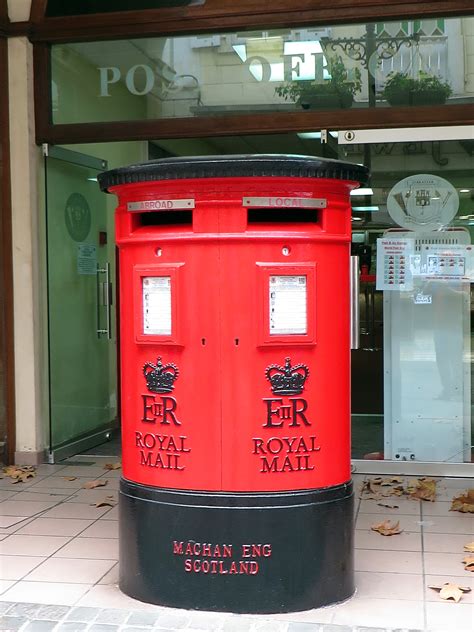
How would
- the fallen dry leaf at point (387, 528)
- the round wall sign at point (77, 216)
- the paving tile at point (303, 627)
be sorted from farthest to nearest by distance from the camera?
the round wall sign at point (77, 216), the fallen dry leaf at point (387, 528), the paving tile at point (303, 627)

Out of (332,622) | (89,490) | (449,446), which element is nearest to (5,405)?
(89,490)

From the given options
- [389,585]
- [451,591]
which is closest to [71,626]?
[389,585]

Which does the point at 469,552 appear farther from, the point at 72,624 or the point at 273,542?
the point at 72,624

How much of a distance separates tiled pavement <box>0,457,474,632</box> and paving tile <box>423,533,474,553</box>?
0.5 inches

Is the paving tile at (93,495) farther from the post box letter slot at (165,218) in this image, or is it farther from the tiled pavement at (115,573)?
the post box letter slot at (165,218)

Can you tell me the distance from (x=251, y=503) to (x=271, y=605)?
50 cm

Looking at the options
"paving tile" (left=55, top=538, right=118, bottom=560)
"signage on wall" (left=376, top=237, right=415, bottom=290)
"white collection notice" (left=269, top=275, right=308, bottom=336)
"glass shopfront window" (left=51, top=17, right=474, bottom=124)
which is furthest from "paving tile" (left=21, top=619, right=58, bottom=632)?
"glass shopfront window" (left=51, top=17, right=474, bottom=124)

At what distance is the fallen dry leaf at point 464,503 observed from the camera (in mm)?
6148

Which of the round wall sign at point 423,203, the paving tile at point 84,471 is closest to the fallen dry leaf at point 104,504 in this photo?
the paving tile at point 84,471

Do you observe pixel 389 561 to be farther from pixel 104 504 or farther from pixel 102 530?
pixel 104 504

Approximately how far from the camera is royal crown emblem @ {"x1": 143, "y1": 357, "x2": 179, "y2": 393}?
4.25 m

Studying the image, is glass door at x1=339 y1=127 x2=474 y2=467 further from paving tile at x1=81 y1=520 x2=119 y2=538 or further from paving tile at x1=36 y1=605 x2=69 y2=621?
paving tile at x1=36 y1=605 x2=69 y2=621

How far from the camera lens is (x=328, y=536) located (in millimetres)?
4270

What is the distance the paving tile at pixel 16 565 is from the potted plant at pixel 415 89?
4508 millimetres
